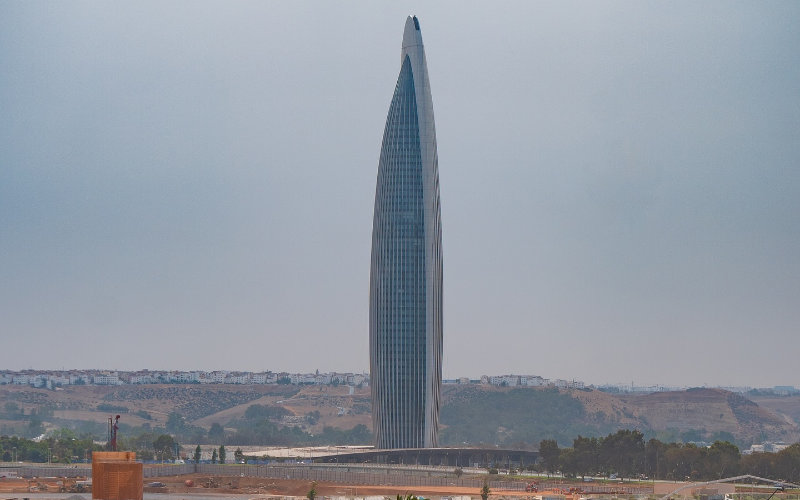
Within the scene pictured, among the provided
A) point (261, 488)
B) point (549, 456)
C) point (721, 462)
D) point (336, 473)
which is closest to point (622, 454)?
point (549, 456)

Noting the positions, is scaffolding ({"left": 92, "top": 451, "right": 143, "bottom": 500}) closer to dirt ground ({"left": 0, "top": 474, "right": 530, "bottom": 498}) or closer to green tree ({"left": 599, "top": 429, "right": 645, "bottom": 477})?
dirt ground ({"left": 0, "top": 474, "right": 530, "bottom": 498})

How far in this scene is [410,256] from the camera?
195375 millimetres

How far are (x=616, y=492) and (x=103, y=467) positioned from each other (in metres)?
49.2

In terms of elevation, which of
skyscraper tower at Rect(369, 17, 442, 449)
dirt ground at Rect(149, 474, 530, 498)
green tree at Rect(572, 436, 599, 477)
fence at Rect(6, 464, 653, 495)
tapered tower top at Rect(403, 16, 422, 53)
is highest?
tapered tower top at Rect(403, 16, 422, 53)

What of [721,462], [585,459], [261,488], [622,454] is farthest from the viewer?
[585,459]

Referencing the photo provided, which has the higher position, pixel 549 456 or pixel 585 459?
pixel 549 456

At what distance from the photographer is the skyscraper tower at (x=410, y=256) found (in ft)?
639

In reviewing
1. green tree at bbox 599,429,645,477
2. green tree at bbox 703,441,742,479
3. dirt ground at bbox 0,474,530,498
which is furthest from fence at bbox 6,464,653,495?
green tree at bbox 599,429,645,477

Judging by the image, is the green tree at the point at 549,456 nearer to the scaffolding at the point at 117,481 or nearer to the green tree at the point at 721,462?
the green tree at the point at 721,462

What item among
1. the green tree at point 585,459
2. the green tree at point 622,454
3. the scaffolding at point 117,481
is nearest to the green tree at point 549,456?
the green tree at point 585,459

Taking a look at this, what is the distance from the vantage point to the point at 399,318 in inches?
7692

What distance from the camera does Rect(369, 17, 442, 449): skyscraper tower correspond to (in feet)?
639

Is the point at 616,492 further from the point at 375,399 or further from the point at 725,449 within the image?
the point at 375,399

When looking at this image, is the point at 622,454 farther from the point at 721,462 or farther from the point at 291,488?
the point at 291,488
